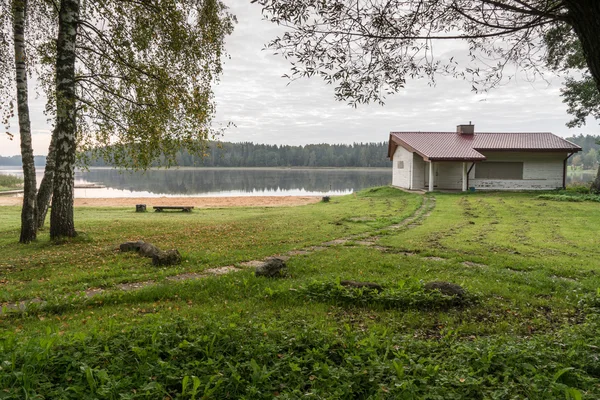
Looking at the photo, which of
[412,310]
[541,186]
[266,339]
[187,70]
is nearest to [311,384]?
[266,339]

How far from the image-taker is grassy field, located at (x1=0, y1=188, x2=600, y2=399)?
3188mm

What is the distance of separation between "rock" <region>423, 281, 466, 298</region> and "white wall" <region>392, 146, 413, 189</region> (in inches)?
1006

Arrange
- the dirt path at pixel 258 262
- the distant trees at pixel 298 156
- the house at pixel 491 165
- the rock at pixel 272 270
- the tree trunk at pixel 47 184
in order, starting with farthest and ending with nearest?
the distant trees at pixel 298 156, the house at pixel 491 165, the tree trunk at pixel 47 184, the rock at pixel 272 270, the dirt path at pixel 258 262

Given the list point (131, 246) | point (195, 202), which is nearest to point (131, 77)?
point (131, 246)

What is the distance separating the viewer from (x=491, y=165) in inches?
1165

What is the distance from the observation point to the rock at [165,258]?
780 cm

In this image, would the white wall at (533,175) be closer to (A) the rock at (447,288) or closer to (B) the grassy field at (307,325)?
(B) the grassy field at (307,325)

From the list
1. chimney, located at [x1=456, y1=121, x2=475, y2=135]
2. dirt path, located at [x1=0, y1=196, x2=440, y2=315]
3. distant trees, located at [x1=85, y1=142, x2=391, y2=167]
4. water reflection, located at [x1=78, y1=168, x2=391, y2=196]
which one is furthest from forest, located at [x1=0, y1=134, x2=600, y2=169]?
dirt path, located at [x1=0, y1=196, x2=440, y2=315]

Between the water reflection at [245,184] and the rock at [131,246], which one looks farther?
the water reflection at [245,184]

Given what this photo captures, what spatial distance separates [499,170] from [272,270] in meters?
28.4

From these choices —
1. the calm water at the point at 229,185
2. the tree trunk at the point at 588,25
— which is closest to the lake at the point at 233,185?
the calm water at the point at 229,185

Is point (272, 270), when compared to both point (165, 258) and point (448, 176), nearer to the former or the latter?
point (165, 258)

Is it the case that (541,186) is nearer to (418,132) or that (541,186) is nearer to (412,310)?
(418,132)

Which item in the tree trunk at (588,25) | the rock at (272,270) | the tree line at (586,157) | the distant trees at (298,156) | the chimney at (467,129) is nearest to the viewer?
the tree trunk at (588,25)
